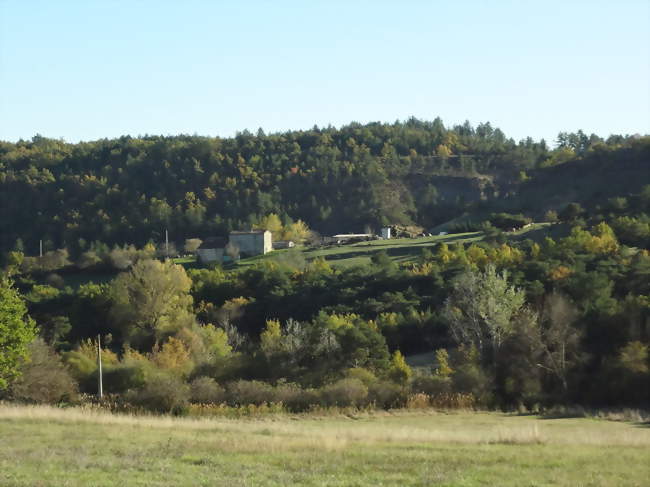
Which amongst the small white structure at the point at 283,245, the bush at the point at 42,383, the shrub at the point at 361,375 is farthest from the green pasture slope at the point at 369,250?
the bush at the point at 42,383

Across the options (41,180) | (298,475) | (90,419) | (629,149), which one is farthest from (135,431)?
(41,180)

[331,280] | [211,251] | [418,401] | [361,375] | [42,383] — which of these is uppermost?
[211,251]

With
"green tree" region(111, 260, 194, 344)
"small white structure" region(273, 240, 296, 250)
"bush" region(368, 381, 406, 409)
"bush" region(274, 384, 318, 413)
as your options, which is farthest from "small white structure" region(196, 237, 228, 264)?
"bush" region(368, 381, 406, 409)

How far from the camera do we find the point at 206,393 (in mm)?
30047

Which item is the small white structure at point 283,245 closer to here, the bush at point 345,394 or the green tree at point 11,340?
the green tree at point 11,340

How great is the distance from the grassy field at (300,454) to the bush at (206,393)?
7337 millimetres

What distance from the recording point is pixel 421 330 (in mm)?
49719

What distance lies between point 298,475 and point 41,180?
12634 cm

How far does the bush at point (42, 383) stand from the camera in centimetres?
3131

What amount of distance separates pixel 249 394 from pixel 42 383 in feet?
25.7

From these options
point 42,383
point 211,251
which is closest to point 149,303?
point 42,383

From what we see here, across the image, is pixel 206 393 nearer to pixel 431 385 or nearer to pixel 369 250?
pixel 431 385

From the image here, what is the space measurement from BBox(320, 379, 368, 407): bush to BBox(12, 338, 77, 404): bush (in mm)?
9773

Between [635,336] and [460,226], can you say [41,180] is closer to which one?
[460,226]
